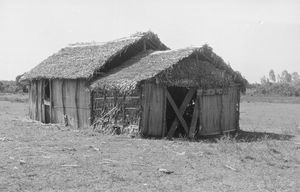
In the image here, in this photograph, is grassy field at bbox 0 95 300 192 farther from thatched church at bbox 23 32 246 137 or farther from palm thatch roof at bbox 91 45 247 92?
palm thatch roof at bbox 91 45 247 92

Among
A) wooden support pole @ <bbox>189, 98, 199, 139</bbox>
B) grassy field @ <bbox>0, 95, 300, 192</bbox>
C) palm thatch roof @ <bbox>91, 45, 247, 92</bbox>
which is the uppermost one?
palm thatch roof @ <bbox>91, 45, 247, 92</bbox>

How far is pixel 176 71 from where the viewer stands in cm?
1806

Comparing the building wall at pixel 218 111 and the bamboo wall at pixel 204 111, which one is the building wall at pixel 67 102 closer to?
the bamboo wall at pixel 204 111

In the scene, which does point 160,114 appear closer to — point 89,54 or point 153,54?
point 153,54

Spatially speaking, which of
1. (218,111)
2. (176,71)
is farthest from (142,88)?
(218,111)

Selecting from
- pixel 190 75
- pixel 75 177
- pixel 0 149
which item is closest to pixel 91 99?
pixel 190 75

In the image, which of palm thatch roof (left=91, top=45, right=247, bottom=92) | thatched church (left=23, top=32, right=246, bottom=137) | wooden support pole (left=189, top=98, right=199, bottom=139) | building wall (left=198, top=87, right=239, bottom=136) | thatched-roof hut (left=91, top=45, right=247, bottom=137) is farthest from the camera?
building wall (left=198, top=87, right=239, bottom=136)

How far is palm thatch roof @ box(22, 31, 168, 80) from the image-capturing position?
20.6 meters

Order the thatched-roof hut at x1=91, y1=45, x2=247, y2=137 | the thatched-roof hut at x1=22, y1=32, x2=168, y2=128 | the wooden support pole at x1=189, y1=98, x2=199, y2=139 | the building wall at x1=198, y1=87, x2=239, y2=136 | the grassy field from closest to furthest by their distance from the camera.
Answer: the grassy field, the thatched-roof hut at x1=91, y1=45, x2=247, y2=137, the wooden support pole at x1=189, y1=98, x2=199, y2=139, the building wall at x1=198, y1=87, x2=239, y2=136, the thatched-roof hut at x1=22, y1=32, x2=168, y2=128

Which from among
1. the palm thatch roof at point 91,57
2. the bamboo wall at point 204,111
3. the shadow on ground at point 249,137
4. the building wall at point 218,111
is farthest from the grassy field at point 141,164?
the palm thatch roof at point 91,57

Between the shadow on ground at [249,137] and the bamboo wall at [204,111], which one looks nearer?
the shadow on ground at [249,137]

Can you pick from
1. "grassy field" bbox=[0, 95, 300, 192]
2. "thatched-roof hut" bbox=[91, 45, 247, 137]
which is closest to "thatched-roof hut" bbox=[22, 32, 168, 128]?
"thatched-roof hut" bbox=[91, 45, 247, 137]

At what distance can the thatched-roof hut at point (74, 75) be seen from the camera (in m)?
20.6

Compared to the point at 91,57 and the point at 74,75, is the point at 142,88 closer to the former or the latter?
the point at 74,75
